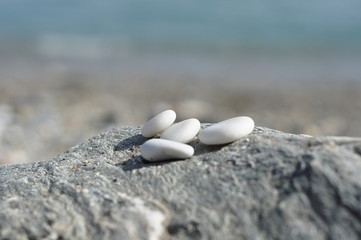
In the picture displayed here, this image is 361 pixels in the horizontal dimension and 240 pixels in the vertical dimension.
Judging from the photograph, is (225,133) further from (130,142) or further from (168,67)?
(168,67)

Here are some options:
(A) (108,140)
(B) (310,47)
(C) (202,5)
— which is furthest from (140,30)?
(A) (108,140)

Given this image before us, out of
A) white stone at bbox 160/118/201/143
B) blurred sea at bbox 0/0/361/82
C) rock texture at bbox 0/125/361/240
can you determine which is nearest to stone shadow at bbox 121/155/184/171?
rock texture at bbox 0/125/361/240

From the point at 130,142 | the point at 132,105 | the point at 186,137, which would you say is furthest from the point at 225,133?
the point at 132,105

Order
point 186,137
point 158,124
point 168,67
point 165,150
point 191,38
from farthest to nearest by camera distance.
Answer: point 191,38 < point 168,67 < point 158,124 < point 186,137 < point 165,150

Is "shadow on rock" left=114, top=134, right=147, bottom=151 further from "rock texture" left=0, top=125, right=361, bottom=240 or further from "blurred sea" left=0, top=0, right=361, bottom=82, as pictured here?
"blurred sea" left=0, top=0, right=361, bottom=82

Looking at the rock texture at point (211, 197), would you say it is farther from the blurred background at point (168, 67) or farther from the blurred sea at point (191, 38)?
the blurred sea at point (191, 38)

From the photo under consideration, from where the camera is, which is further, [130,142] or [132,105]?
[132,105]
